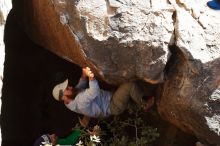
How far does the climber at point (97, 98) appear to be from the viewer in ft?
16.4

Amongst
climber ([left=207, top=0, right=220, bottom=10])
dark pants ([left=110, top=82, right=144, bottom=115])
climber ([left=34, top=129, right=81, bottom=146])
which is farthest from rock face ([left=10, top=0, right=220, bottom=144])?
climber ([left=34, top=129, right=81, bottom=146])

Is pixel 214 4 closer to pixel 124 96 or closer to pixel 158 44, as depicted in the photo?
pixel 158 44

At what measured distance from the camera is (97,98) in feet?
16.9

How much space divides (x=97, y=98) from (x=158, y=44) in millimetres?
966

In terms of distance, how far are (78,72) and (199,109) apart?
197 centimetres

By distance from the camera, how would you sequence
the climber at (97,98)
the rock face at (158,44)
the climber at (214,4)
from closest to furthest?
the rock face at (158,44), the climber at (214,4), the climber at (97,98)

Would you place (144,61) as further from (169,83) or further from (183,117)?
(183,117)

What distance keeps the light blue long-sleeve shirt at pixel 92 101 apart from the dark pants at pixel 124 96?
0.08 m

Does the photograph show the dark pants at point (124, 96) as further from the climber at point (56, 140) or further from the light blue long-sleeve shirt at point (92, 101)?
the climber at point (56, 140)

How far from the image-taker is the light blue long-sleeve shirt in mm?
4938

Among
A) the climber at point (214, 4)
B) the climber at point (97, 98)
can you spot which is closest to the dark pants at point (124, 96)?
the climber at point (97, 98)

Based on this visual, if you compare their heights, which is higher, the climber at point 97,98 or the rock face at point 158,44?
the rock face at point 158,44

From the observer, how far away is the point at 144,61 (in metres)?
4.70

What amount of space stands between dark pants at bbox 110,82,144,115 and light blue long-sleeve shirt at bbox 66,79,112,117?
3.1 inches
